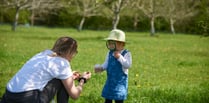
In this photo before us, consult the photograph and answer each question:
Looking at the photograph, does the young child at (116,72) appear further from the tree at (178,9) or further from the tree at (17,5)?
the tree at (178,9)

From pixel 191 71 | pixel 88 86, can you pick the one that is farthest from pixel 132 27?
pixel 88 86

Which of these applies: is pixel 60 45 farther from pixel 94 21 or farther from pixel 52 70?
pixel 94 21

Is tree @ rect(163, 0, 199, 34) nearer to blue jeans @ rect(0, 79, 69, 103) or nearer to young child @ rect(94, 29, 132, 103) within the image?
young child @ rect(94, 29, 132, 103)

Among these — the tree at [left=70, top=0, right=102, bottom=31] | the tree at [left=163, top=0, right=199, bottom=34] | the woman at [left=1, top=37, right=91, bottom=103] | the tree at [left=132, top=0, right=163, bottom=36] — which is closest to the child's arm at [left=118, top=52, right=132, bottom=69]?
the woman at [left=1, top=37, right=91, bottom=103]

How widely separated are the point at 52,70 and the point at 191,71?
10.3 metres

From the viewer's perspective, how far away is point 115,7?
128 ft

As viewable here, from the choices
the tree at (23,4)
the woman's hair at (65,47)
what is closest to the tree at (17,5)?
the tree at (23,4)

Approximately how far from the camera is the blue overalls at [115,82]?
7.65m

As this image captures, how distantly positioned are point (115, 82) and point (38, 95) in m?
2.08

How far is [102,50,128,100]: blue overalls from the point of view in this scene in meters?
7.65

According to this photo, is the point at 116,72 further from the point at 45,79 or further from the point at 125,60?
the point at 45,79

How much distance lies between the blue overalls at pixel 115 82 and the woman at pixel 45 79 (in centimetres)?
159

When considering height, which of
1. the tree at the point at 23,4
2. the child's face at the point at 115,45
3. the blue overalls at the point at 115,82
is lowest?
the tree at the point at 23,4

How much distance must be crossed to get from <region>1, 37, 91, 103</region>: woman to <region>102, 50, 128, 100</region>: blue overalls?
159 cm
